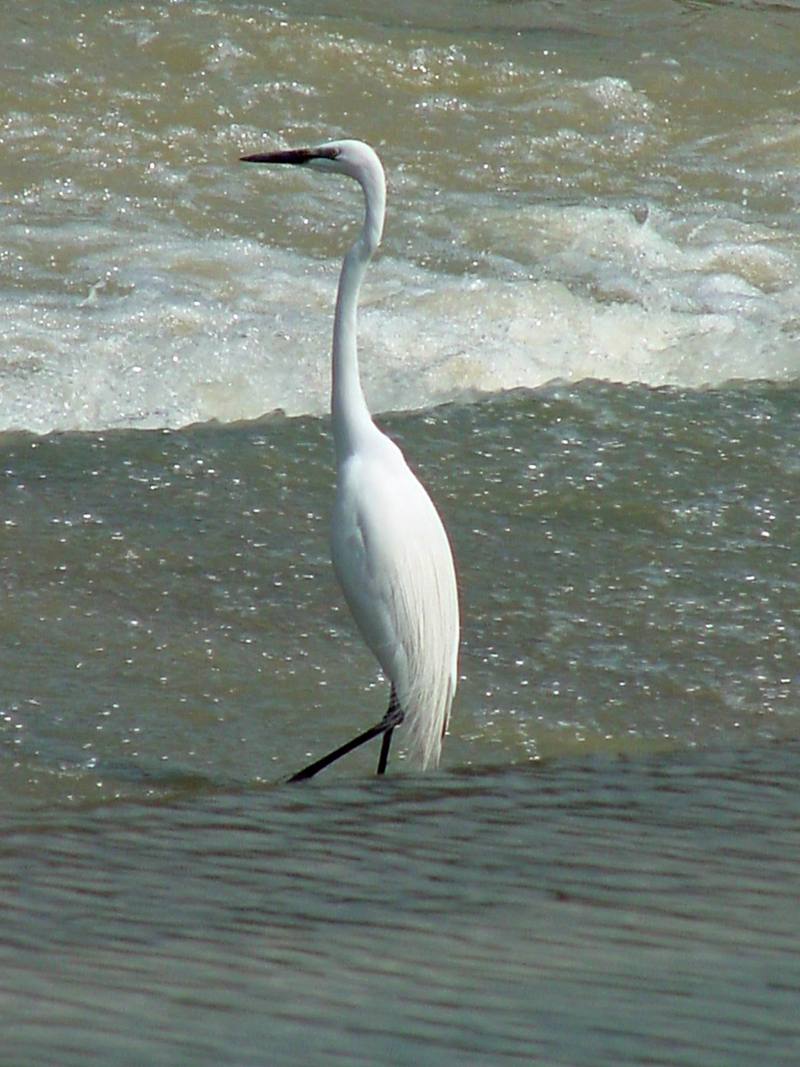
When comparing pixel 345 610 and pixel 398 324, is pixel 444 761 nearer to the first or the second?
pixel 345 610

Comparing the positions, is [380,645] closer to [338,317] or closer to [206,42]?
[338,317]

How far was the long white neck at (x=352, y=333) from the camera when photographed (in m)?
4.07

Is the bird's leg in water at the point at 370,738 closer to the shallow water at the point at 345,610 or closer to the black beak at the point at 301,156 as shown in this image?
the shallow water at the point at 345,610

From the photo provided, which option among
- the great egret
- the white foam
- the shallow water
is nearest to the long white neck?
the great egret

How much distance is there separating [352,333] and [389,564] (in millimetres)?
544

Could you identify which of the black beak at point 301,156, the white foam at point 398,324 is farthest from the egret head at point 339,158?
the white foam at point 398,324

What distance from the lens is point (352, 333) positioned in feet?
13.5

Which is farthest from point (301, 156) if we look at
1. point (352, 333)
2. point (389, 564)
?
point (389, 564)

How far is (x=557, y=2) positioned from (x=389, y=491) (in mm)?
10668

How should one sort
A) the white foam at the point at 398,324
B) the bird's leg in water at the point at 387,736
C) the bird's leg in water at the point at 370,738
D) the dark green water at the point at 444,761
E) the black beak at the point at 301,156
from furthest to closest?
the white foam at the point at 398,324 → the black beak at the point at 301,156 → the bird's leg in water at the point at 387,736 → the bird's leg in water at the point at 370,738 → the dark green water at the point at 444,761

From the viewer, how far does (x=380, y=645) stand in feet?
12.9

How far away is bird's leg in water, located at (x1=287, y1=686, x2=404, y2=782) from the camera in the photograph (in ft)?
11.9

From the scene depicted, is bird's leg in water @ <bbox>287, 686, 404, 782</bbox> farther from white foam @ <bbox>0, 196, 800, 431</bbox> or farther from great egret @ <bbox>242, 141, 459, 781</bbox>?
white foam @ <bbox>0, 196, 800, 431</bbox>

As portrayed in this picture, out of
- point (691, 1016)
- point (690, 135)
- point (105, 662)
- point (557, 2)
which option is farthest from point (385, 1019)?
point (557, 2)
